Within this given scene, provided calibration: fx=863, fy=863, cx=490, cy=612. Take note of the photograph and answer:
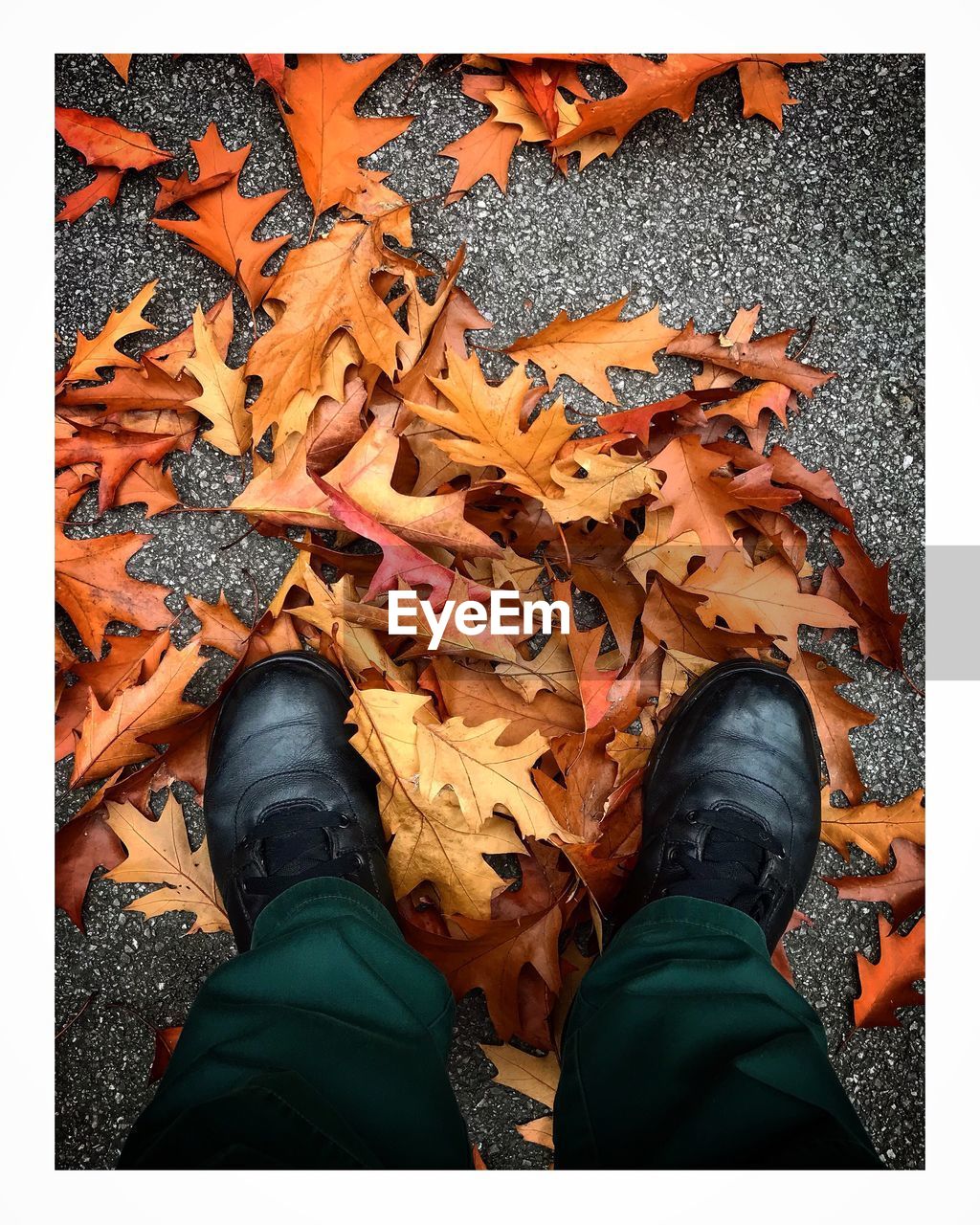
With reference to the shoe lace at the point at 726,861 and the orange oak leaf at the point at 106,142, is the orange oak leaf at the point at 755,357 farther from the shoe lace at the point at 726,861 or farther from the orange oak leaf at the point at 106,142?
the orange oak leaf at the point at 106,142

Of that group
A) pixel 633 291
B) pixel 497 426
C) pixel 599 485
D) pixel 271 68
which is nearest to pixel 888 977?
pixel 599 485

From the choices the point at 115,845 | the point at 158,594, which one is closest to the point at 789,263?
the point at 158,594

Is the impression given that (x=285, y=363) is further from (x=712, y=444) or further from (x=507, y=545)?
(x=712, y=444)

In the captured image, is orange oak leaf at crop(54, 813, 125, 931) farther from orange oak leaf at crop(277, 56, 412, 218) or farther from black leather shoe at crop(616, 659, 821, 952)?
orange oak leaf at crop(277, 56, 412, 218)

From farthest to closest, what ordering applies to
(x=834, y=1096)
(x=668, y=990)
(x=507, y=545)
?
(x=507, y=545)
(x=668, y=990)
(x=834, y=1096)

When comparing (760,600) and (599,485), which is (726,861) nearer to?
(760,600)

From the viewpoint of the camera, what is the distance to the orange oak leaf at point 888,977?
4.55 ft

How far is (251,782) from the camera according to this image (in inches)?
52.5

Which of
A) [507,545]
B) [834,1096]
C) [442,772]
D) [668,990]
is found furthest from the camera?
[507,545]

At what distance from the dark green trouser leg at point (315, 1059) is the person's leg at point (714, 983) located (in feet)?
0.60

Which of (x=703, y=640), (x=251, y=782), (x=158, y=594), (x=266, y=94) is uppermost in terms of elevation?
(x=266, y=94)

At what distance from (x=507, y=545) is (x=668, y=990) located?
2.15ft

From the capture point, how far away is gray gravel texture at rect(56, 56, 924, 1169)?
4.48 ft

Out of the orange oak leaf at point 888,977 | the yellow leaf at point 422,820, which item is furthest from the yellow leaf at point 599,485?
the orange oak leaf at point 888,977
